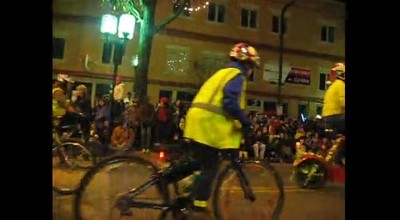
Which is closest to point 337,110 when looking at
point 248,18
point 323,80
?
point 323,80

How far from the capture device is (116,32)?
3352mm

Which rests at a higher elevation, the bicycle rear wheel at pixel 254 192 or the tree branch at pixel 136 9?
the tree branch at pixel 136 9

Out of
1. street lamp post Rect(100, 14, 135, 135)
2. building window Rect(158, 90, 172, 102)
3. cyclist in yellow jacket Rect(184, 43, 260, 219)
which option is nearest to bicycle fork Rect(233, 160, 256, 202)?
cyclist in yellow jacket Rect(184, 43, 260, 219)

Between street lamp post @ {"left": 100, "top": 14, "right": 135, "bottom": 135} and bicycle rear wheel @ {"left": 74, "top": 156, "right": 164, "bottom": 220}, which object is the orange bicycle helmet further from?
bicycle rear wheel @ {"left": 74, "top": 156, "right": 164, "bottom": 220}

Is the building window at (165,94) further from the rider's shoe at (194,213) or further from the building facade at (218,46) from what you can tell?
the rider's shoe at (194,213)

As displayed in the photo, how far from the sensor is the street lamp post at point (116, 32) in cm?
332

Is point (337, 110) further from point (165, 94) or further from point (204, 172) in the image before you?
point (165, 94)

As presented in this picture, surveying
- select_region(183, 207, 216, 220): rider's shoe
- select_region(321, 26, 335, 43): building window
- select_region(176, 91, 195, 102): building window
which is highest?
select_region(321, 26, 335, 43): building window

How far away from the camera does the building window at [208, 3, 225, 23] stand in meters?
3.56

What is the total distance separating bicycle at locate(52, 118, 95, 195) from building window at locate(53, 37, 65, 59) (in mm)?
356

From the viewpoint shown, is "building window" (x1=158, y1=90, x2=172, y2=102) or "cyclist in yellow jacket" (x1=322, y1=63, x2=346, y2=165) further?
"cyclist in yellow jacket" (x1=322, y1=63, x2=346, y2=165)

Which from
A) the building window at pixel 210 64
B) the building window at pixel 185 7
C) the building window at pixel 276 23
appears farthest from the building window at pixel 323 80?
the building window at pixel 185 7
